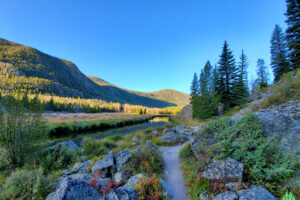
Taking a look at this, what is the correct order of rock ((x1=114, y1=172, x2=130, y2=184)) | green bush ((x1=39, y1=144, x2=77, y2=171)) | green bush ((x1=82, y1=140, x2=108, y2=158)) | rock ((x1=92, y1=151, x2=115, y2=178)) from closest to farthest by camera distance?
rock ((x1=114, y1=172, x2=130, y2=184)) → rock ((x1=92, y1=151, x2=115, y2=178)) → green bush ((x1=39, y1=144, x2=77, y2=171)) → green bush ((x1=82, y1=140, x2=108, y2=158))

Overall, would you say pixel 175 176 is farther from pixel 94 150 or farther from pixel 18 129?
pixel 18 129

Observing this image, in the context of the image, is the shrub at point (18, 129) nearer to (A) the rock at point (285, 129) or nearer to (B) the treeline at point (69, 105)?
(B) the treeline at point (69, 105)

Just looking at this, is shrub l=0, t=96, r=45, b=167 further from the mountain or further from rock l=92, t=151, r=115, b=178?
the mountain

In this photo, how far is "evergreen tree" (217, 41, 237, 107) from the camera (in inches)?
993

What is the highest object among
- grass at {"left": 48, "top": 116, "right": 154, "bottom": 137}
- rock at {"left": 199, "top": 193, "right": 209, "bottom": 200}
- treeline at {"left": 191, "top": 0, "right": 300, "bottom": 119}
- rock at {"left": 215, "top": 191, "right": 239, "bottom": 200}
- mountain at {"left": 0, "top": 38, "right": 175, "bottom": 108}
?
mountain at {"left": 0, "top": 38, "right": 175, "bottom": 108}

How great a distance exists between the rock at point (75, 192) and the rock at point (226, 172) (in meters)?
3.96

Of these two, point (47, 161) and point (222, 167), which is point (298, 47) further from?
point (47, 161)

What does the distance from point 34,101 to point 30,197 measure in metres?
5.64

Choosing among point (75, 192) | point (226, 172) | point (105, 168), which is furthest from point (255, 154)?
point (105, 168)

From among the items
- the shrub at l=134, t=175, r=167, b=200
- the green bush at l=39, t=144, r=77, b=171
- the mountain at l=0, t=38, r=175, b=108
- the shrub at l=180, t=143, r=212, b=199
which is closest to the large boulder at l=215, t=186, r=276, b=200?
the shrub at l=180, t=143, r=212, b=199

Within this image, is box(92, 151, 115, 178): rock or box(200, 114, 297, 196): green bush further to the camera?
box(92, 151, 115, 178): rock

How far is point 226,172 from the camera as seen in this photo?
4012 millimetres

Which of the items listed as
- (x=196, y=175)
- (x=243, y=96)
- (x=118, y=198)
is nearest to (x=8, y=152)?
(x=118, y=198)

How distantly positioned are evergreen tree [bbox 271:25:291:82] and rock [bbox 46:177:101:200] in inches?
1467
